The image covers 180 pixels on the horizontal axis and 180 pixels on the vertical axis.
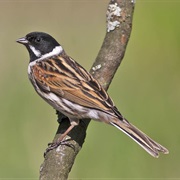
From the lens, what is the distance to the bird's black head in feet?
19.2

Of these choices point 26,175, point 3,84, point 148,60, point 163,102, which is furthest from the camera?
point 148,60

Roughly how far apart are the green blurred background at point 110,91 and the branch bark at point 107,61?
1.29 metres

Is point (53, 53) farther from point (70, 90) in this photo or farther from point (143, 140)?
point (143, 140)

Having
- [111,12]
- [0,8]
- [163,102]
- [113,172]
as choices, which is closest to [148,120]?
[163,102]

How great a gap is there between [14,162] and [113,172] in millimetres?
831

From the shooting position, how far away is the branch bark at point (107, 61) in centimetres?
483

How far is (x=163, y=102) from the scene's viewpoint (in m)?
7.91

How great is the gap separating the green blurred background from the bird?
1.21 m

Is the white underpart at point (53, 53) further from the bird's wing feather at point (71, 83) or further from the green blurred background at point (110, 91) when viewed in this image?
the green blurred background at point (110, 91)

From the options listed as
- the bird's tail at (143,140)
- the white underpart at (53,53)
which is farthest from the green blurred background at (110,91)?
the bird's tail at (143,140)

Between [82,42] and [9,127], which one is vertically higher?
[82,42]

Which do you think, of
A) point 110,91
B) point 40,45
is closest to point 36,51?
point 40,45

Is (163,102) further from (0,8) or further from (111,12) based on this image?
(0,8)

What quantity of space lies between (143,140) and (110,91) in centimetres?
305
